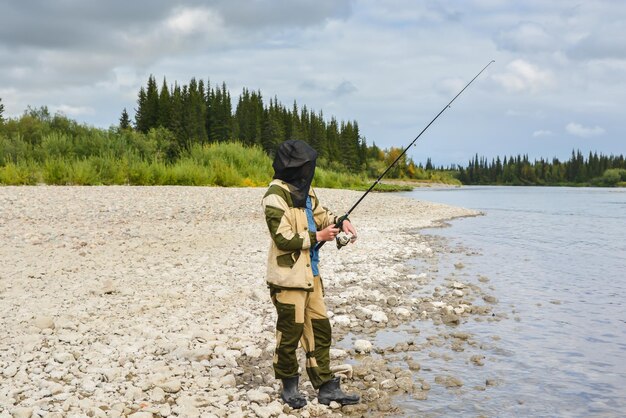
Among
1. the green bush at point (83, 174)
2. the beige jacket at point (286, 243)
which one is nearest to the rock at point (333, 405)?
the beige jacket at point (286, 243)

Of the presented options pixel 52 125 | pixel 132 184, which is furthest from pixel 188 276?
pixel 52 125

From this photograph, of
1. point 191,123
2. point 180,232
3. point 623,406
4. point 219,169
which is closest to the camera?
point 623,406

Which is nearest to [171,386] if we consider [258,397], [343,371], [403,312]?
[258,397]

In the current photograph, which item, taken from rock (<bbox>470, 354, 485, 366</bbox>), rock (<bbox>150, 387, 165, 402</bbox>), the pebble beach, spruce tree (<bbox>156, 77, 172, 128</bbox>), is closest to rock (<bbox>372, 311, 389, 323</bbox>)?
the pebble beach

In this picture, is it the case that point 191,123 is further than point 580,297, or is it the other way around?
point 191,123

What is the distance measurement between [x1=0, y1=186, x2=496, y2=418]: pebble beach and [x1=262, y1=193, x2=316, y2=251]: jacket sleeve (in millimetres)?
1434

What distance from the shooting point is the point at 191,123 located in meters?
67.9

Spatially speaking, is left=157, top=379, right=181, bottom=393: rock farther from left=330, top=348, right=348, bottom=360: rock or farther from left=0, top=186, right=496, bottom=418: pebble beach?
left=330, top=348, right=348, bottom=360: rock

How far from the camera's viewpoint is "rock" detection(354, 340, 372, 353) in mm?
6129

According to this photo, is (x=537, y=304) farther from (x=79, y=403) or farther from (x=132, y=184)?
(x=132, y=184)

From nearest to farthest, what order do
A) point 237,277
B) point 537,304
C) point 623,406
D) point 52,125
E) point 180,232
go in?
point 623,406 → point 537,304 → point 237,277 → point 180,232 → point 52,125

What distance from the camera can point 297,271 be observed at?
4.29 m

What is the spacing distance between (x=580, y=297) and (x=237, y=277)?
6.19 meters

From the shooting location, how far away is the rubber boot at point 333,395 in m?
4.62
